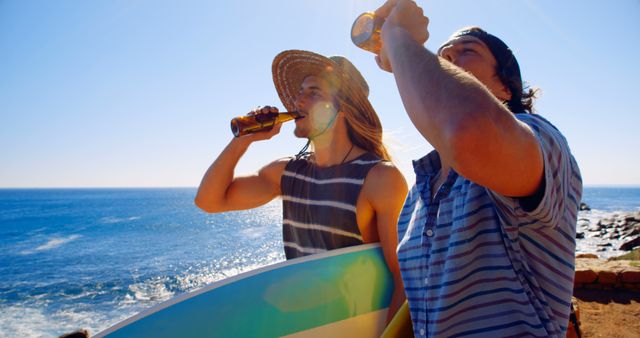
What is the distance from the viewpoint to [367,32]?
1.36m

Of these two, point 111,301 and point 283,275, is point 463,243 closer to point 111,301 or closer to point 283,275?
point 283,275

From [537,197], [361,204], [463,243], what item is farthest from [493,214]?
[361,204]

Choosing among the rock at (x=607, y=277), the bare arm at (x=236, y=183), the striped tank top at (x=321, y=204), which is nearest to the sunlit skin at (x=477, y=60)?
the striped tank top at (x=321, y=204)

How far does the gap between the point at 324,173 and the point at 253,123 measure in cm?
63

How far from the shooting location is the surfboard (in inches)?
72.6

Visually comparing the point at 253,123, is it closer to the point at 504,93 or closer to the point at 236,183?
the point at 236,183

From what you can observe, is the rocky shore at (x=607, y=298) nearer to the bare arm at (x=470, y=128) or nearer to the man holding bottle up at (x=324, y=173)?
the man holding bottle up at (x=324, y=173)

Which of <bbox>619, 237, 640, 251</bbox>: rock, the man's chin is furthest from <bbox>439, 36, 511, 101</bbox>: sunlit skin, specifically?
<bbox>619, 237, 640, 251</bbox>: rock

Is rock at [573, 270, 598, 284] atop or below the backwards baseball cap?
below

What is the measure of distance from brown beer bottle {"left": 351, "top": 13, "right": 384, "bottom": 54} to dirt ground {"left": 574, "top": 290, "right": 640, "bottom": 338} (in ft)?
15.9

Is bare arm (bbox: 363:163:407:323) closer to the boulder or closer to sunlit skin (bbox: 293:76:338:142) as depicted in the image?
sunlit skin (bbox: 293:76:338:142)

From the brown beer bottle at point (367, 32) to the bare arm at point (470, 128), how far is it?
0.57 metres

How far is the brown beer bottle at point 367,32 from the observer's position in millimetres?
1282

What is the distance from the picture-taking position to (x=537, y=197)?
0.75m
